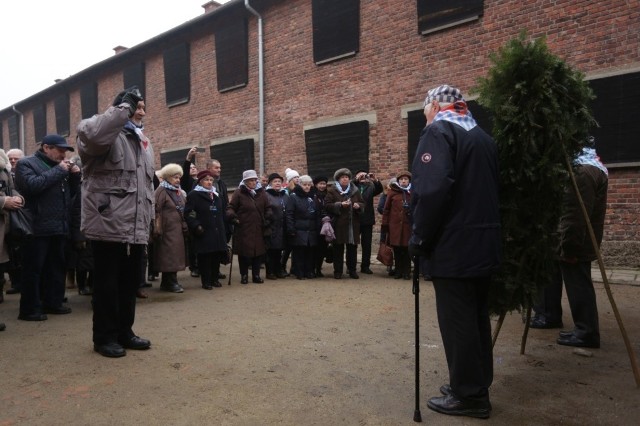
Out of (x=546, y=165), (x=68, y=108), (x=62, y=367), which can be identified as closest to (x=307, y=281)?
(x=62, y=367)

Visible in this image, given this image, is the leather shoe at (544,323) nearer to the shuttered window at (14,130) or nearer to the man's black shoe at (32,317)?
the man's black shoe at (32,317)

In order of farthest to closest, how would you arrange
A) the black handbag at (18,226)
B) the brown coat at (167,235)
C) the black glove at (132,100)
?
1. the brown coat at (167,235)
2. the black handbag at (18,226)
3. the black glove at (132,100)

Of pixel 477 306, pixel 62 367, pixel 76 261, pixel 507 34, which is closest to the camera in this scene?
pixel 477 306

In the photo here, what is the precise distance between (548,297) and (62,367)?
451cm

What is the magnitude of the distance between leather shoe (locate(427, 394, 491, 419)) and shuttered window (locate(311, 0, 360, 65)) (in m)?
10.1

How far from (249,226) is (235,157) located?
7.60 meters

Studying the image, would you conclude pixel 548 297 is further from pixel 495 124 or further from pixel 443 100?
pixel 443 100

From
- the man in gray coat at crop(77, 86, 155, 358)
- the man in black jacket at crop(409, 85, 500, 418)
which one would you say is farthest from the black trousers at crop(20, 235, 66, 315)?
the man in black jacket at crop(409, 85, 500, 418)

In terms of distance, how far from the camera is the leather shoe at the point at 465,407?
9.73 ft

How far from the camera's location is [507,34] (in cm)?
946

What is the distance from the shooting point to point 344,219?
8500 mm

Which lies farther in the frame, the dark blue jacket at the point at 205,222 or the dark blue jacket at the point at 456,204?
the dark blue jacket at the point at 205,222

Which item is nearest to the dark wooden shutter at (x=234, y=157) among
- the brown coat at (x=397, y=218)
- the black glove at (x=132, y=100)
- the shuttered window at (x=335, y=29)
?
the shuttered window at (x=335, y=29)

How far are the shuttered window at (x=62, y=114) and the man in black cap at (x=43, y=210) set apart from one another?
20.4 metres
